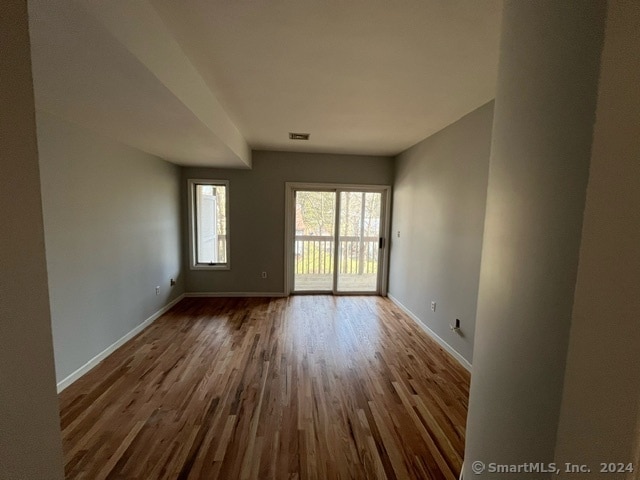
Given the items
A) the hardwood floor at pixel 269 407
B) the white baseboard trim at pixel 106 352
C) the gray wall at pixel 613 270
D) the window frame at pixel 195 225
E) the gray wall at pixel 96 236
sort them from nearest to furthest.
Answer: the gray wall at pixel 613 270
the hardwood floor at pixel 269 407
the gray wall at pixel 96 236
the white baseboard trim at pixel 106 352
the window frame at pixel 195 225

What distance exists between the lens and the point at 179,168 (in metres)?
4.27

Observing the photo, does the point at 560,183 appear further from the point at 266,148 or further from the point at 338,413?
the point at 266,148

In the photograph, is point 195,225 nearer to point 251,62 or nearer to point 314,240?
point 314,240

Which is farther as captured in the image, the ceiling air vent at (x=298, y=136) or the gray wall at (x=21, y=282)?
the ceiling air vent at (x=298, y=136)

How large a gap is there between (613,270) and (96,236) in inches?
131

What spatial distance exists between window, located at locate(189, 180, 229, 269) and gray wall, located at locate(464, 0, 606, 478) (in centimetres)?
415

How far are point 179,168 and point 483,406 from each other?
4702mm

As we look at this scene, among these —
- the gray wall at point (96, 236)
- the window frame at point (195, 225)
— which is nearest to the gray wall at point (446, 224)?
the window frame at point (195, 225)

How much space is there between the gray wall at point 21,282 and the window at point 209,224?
13.0 ft

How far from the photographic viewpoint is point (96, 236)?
249cm

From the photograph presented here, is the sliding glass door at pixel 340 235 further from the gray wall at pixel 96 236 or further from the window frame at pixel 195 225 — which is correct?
the gray wall at pixel 96 236

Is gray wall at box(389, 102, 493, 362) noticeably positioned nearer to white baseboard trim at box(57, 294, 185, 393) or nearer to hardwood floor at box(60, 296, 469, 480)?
hardwood floor at box(60, 296, 469, 480)

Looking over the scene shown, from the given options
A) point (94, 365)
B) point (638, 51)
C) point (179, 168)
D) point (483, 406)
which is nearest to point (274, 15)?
point (638, 51)

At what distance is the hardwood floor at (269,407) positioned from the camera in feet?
4.99
